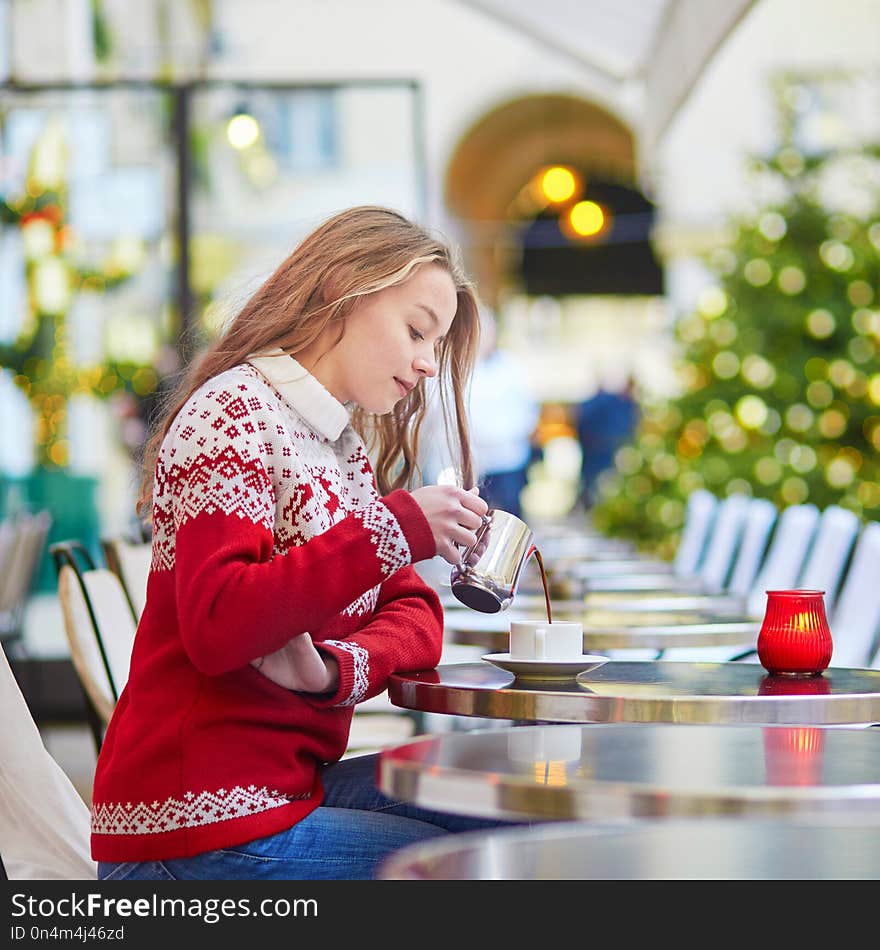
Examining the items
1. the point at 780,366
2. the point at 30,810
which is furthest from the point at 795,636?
the point at 780,366

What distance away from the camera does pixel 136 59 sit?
10930mm

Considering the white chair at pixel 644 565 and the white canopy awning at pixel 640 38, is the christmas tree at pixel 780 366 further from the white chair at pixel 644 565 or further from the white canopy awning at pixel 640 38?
the white canopy awning at pixel 640 38

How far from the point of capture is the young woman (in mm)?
1594

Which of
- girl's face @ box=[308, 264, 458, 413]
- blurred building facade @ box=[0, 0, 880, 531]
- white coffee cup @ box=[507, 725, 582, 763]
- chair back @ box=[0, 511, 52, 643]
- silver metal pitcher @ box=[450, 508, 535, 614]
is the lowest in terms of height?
chair back @ box=[0, 511, 52, 643]

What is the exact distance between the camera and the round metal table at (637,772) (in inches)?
45.8

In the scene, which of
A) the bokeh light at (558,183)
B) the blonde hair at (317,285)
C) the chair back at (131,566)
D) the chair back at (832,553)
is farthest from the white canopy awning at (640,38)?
the bokeh light at (558,183)

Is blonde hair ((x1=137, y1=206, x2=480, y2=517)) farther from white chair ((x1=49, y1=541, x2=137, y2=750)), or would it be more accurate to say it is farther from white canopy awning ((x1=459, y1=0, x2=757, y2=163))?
white canopy awning ((x1=459, y1=0, x2=757, y2=163))

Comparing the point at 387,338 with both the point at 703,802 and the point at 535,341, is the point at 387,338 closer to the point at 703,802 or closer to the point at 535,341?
the point at 703,802

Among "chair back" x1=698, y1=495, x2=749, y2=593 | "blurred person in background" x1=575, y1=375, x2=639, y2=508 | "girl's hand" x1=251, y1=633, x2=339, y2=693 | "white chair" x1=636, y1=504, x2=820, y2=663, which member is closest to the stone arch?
"blurred person in background" x1=575, y1=375, x2=639, y2=508

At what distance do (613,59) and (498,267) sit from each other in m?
12.0

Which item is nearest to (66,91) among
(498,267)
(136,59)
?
(136,59)

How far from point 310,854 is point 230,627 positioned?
256 mm

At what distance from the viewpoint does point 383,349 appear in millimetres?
1909

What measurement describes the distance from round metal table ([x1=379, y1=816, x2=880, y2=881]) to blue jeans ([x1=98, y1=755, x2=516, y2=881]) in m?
0.21
